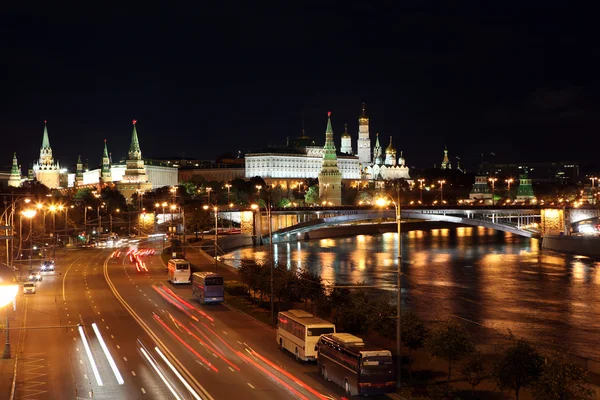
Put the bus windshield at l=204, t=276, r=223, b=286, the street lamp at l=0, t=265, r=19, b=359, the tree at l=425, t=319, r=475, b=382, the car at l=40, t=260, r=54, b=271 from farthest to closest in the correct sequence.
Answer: the car at l=40, t=260, r=54, b=271 → the bus windshield at l=204, t=276, r=223, b=286 → the tree at l=425, t=319, r=475, b=382 → the street lamp at l=0, t=265, r=19, b=359

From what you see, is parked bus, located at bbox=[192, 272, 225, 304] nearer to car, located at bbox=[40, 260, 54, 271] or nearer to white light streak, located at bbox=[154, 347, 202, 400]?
white light streak, located at bbox=[154, 347, 202, 400]

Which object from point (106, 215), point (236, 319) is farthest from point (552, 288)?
point (106, 215)

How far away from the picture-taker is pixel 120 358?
2075cm

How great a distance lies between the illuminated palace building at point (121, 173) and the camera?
151 m

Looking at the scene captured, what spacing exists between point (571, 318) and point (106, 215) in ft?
231

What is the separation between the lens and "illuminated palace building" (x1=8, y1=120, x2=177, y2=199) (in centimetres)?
15112

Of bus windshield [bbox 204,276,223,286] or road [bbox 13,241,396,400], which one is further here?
bus windshield [bbox 204,276,223,286]

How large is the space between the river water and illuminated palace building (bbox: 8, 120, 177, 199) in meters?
73.0

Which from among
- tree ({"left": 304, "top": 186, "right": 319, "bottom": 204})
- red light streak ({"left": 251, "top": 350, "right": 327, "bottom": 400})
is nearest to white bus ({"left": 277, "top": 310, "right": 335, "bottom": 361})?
red light streak ({"left": 251, "top": 350, "right": 327, "bottom": 400})

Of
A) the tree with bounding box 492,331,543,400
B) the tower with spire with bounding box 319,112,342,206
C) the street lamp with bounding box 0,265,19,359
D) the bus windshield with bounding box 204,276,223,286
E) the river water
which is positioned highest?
the tower with spire with bounding box 319,112,342,206

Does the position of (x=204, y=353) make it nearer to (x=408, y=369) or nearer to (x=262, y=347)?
(x=262, y=347)

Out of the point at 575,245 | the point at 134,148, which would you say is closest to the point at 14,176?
the point at 134,148

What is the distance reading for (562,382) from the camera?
47.9 feet

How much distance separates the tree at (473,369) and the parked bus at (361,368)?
185 centimetres
